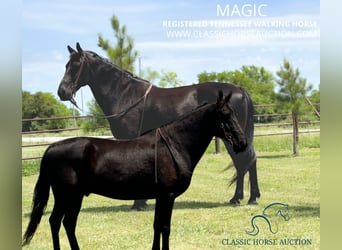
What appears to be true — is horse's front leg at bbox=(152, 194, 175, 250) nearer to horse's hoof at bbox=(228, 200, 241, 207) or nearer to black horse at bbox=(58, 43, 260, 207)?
black horse at bbox=(58, 43, 260, 207)

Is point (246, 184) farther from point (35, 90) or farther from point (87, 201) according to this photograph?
point (35, 90)

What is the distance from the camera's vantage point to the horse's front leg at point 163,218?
4262 millimetres

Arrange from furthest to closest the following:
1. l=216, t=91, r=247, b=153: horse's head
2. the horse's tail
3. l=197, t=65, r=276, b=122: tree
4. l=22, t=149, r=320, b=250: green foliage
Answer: l=197, t=65, r=276, b=122: tree → l=22, t=149, r=320, b=250: green foliage → the horse's tail → l=216, t=91, r=247, b=153: horse's head

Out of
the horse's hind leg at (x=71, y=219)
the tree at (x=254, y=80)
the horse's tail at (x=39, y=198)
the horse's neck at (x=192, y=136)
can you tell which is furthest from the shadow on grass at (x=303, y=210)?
the horse's tail at (x=39, y=198)

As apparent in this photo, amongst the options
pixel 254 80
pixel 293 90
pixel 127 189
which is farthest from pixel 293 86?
pixel 127 189

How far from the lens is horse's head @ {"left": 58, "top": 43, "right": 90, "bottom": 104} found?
16.8ft

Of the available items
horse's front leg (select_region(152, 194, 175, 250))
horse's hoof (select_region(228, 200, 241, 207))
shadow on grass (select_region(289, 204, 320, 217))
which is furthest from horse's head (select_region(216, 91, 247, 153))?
shadow on grass (select_region(289, 204, 320, 217))

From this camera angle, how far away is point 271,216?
5164 mm

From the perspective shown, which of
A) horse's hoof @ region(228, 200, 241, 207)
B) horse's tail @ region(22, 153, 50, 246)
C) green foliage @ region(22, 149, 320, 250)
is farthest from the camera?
horse's hoof @ region(228, 200, 241, 207)

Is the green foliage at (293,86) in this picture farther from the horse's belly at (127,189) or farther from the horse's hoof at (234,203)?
the horse's belly at (127,189)

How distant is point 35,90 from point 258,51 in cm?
258

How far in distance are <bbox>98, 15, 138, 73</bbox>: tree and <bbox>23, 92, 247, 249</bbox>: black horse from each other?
123 cm

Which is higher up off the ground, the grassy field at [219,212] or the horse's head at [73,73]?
the horse's head at [73,73]

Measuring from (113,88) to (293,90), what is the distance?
82.1 inches
